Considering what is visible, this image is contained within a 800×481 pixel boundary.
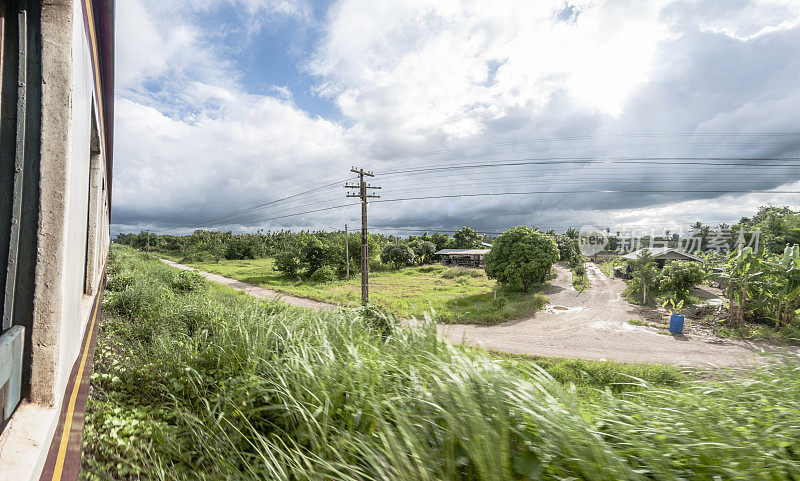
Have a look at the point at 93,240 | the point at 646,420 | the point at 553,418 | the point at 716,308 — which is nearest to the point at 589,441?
the point at 553,418

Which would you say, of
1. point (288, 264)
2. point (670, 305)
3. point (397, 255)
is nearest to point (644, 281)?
point (670, 305)

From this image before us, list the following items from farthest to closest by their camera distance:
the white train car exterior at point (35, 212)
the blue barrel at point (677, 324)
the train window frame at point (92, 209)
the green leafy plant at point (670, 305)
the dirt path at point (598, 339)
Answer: the green leafy plant at point (670, 305)
the blue barrel at point (677, 324)
the dirt path at point (598, 339)
the train window frame at point (92, 209)
the white train car exterior at point (35, 212)

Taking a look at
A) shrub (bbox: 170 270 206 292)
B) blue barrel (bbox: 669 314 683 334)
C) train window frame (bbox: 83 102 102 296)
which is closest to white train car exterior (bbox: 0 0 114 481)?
train window frame (bbox: 83 102 102 296)

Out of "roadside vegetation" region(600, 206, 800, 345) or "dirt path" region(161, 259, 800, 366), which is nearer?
"dirt path" region(161, 259, 800, 366)

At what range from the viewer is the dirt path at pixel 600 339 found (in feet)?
38.7

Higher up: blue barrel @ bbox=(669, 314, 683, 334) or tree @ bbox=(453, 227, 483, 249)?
tree @ bbox=(453, 227, 483, 249)

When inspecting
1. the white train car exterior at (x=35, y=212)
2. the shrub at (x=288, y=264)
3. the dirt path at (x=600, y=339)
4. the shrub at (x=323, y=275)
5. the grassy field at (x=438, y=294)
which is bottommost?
the dirt path at (x=600, y=339)

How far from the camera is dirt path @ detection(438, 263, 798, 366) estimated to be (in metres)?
11.8

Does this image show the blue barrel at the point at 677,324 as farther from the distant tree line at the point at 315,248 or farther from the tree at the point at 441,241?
the tree at the point at 441,241

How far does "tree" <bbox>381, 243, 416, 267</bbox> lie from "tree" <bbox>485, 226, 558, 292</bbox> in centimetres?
1850

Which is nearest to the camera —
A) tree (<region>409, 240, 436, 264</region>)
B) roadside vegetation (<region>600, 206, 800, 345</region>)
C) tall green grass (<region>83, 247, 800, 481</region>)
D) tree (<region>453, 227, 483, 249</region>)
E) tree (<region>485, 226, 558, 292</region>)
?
tall green grass (<region>83, 247, 800, 481</region>)

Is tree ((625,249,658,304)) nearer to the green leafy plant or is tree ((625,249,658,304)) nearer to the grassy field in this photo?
the green leafy plant

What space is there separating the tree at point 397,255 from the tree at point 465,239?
1682 cm

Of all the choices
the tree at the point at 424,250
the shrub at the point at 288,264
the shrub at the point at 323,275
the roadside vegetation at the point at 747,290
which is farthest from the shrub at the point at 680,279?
the tree at the point at 424,250
